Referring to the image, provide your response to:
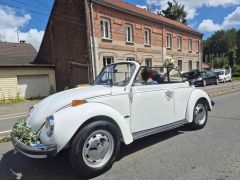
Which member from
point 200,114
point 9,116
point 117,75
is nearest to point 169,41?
point 9,116

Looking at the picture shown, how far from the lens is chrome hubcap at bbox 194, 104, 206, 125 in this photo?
5.76m

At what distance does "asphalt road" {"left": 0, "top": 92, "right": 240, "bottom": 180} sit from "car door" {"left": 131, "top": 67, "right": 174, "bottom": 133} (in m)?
0.51

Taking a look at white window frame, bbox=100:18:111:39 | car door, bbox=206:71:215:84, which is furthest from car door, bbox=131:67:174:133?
car door, bbox=206:71:215:84

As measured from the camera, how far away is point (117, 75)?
4930mm

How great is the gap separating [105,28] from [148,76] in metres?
15.9

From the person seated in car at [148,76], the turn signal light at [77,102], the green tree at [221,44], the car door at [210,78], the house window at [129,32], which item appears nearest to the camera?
the turn signal light at [77,102]

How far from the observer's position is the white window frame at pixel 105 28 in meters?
19.6

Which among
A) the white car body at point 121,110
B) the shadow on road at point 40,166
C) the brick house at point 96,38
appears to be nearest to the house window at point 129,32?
the brick house at point 96,38

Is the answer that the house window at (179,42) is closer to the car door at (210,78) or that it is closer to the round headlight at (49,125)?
the car door at (210,78)

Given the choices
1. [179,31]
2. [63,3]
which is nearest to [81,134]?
[63,3]

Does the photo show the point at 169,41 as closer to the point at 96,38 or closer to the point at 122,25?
the point at 122,25

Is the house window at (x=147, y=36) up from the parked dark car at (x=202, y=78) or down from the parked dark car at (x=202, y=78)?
up

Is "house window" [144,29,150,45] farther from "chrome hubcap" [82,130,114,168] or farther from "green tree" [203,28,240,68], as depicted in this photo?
"green tree" [203,28,240,68]

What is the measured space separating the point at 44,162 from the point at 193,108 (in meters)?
3.48
